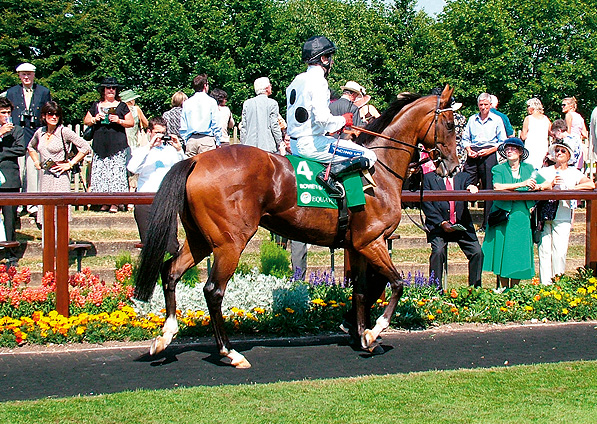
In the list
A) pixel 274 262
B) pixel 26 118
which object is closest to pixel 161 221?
pixel 274 262

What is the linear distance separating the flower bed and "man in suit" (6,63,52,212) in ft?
13.1

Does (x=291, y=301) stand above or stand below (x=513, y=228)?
below

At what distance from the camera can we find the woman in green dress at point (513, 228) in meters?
9.58

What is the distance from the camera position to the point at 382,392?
595cm

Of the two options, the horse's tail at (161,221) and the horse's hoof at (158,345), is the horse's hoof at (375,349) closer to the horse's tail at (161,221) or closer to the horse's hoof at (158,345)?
the horse's hoof at (158,345)

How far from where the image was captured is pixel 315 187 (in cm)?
716

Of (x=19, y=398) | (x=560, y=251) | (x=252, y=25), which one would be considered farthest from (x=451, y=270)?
(x=252, y=25)

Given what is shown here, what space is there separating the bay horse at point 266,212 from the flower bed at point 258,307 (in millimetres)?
790

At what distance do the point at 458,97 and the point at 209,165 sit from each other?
41108mm

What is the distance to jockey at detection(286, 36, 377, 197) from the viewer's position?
704 centimetres

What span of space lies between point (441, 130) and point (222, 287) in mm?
2742

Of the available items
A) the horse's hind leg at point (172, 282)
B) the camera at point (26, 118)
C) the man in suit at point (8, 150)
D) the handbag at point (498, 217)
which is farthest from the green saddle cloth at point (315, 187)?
the camera at point (26, 118)

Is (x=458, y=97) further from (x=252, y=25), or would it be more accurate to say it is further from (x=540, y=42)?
(x=252, y=25)

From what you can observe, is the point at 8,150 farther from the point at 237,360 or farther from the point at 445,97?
the point at 445,97
